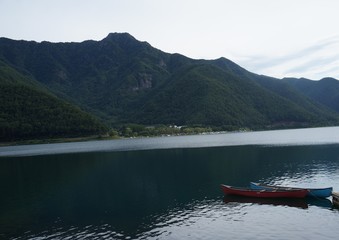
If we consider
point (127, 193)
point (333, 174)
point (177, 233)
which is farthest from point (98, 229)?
point (333, 174)

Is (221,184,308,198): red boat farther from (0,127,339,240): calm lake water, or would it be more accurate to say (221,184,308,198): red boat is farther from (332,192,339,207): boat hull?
(332,192,339,207): boat hull

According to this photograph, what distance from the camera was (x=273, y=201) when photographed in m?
55.4

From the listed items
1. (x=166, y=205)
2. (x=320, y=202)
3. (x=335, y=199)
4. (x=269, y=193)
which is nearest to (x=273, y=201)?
(x=269, y=193)

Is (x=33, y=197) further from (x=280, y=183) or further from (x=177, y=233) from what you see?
(x=280, y=183)

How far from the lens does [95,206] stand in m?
57.3

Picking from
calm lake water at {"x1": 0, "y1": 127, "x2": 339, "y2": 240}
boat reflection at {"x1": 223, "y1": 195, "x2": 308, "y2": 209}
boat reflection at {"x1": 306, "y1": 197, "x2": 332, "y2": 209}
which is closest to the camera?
calm lake water at {"x1": 0, "y1": 127, "x2": 339, "y2": 240}

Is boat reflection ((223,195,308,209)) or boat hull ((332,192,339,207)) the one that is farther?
boat reflection ((223,195,308,209))

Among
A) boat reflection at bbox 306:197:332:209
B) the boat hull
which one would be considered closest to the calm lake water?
boat reflection at bbox 306:197:332:209

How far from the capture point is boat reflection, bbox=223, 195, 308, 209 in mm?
53081

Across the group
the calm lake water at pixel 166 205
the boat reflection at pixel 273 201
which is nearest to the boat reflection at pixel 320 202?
the calm lake water at pixel 166 205

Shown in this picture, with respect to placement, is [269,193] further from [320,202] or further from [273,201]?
[320,202]

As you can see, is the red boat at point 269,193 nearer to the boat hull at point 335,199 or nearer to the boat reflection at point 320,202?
the boat reflection at point 320,202

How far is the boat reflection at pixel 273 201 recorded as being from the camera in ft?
174

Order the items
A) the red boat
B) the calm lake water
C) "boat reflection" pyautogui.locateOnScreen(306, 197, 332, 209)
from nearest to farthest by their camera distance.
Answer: the calm lake water
"boat reflection" pyautogui.locateOnScreen(306, 197, 332, 209)
the red boat
